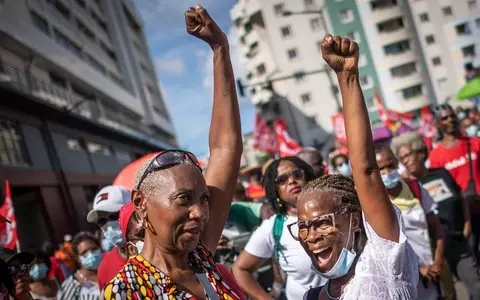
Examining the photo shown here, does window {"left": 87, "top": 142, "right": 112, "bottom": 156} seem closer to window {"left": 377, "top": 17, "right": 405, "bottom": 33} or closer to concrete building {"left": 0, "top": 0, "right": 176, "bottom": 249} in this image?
concrete building {"left": 0, "top": 0, "right": 176, "bottom": 249}

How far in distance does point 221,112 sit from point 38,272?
4.18 m

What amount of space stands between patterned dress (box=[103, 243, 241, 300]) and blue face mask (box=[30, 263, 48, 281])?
4370 mm

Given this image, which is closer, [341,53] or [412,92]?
[341,53]

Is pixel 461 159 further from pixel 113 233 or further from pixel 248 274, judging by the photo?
pixel 113 233

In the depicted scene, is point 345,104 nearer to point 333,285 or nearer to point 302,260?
point 333,285

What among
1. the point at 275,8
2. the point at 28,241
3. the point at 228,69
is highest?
the point at 275,8

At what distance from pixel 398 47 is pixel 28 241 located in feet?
138

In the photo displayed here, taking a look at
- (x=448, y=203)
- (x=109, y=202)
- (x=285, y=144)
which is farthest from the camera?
(x=285, y=144)

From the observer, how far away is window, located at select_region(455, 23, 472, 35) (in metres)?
47.3

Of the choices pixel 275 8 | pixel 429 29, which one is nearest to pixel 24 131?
pixel 275 8

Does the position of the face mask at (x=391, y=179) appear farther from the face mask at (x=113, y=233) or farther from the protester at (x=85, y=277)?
the protester at (x=85, y=277)

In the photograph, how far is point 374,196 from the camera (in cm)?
210

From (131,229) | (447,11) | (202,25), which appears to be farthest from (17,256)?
(447,11)

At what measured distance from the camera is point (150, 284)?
73.0 inches
